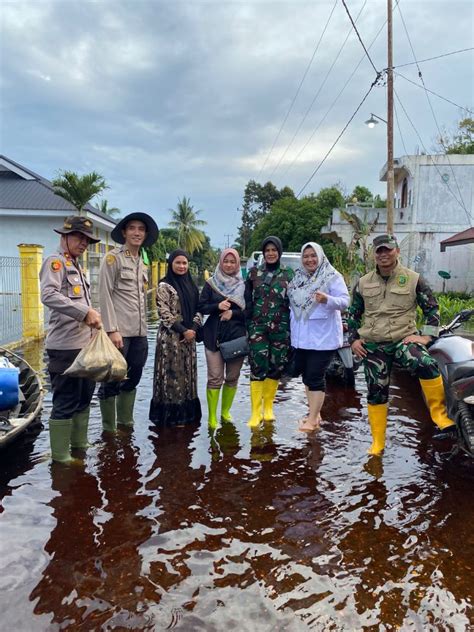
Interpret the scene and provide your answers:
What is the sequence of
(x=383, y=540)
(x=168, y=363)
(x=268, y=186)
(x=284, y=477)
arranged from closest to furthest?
(x=383, y=540), (x=284, y=477), (x=168, y=363), (x=268, y=186)

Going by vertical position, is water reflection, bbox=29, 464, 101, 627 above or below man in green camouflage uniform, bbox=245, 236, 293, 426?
below

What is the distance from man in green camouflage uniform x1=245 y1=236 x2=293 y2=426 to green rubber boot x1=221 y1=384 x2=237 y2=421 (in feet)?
0.93

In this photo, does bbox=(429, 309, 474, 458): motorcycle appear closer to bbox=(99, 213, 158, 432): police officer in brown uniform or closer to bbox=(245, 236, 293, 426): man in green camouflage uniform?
bbox=(245, 236, 293, 426): man in green camouflage uniform

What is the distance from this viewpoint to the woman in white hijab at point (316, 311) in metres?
4.65

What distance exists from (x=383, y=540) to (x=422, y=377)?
1423mm

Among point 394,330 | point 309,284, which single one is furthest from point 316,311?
point 394,330

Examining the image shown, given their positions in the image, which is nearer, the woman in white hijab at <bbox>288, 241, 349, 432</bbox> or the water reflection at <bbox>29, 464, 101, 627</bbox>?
the water reflection at <bbox>29, 464, 101, 627</bbox>

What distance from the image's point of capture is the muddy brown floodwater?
2344 millimetres

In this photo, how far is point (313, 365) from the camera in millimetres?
4766

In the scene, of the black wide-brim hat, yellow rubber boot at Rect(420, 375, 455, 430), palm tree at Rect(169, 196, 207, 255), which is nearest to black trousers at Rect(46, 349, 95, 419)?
the black wide-brim hat

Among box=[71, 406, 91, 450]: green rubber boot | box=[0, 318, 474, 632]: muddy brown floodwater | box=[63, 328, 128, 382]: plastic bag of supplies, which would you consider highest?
box=[63, 328, 128, 382]: plastic bag of supplies

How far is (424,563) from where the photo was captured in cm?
272

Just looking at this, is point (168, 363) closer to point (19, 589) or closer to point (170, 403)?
point (170, 403)

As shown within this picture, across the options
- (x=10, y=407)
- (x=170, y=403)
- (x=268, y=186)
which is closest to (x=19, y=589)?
(x=10, y=407)
